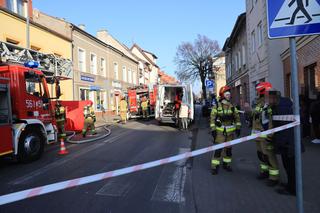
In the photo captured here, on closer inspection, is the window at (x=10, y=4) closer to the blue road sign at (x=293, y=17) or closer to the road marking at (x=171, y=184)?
the road marking at (x=171, y=184)

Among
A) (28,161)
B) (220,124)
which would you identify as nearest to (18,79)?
(28,161)

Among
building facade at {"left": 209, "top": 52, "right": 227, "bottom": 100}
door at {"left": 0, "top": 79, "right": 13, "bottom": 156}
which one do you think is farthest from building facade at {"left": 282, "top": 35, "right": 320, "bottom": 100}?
building facade at {"left": 209, "top": 52, "right": 227, "bottom": 100}

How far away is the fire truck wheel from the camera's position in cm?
762

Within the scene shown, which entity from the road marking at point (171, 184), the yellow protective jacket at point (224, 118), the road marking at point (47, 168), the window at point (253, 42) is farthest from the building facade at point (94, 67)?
the yellow protective jacket at point (224, 118)

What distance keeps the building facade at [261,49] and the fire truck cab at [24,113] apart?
8293mm

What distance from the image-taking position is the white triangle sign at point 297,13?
2.84 metres

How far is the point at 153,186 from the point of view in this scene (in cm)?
539

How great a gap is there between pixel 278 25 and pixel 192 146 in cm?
734

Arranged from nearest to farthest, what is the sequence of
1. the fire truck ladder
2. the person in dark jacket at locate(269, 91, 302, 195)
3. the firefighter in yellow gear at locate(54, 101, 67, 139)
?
the person in dark jacket at locate(269, 91, 302, 195) → the fire truck ladder → the firefighter in yellow gear at locate(54, 101, 67, 139)

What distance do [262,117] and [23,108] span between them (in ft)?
19.9

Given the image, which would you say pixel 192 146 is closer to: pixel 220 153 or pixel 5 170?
pixel 220 153

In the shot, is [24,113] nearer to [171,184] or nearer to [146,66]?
[171,184]

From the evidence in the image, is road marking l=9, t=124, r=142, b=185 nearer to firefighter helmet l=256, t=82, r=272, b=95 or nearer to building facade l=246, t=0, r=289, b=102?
firefighter helmet l=256, t=82, r=272, b=95

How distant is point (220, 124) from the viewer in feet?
20.8
